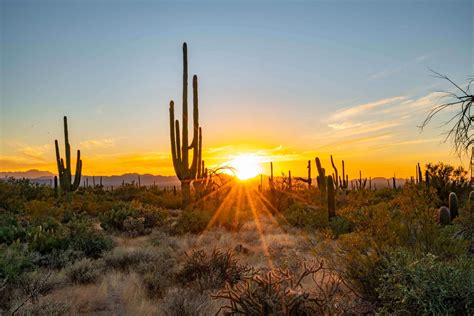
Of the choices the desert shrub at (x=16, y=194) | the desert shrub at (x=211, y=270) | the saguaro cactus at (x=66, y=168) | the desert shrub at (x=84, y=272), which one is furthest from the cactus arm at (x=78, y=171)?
the desert shrub at (x=211, y=270)

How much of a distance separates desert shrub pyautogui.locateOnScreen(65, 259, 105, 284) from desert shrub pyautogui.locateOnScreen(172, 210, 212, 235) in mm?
5863

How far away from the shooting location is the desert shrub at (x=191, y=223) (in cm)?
1438

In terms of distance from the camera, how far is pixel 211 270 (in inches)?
286

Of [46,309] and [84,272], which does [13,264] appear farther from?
[46,309]

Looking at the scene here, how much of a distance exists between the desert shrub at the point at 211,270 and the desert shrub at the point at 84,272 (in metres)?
1.83

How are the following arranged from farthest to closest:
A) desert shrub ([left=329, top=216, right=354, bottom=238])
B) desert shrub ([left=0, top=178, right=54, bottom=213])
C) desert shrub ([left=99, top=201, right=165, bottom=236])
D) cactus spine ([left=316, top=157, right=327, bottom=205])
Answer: cactus spine ([left=316, top=157, right=327, bottom=205]), desert shrub ([left=0, top=178, right=54, bottom=213]), desert shrub ([left=99, top=201, right=165, bottom=236]), desert shrub ([left=329, top=216, right=354, bottom=238])

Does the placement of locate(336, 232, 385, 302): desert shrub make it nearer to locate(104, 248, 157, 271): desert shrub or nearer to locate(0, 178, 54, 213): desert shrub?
locate(104, 248, 157, 271): desert shrub

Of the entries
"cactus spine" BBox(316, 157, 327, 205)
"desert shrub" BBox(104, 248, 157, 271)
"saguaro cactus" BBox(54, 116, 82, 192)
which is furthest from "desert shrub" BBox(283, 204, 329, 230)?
"saguaro cactus" BBox(54, 116, 82, 192)

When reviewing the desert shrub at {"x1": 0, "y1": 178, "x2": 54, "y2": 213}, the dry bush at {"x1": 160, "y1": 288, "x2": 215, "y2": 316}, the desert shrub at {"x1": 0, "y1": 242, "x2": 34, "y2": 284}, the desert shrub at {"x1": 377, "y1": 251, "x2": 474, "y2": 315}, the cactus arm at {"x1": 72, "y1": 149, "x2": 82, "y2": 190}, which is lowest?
the dry bush at {"x1": 160, "y1": 288, "x2": 215, "y2": 316}

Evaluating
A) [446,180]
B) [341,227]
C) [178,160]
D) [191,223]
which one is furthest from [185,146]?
[446,180]

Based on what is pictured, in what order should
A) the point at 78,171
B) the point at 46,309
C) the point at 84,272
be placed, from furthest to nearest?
the point at 78,171 → the point at 84,272 → the point at 46,309

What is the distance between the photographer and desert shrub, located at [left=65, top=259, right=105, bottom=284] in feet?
25.0

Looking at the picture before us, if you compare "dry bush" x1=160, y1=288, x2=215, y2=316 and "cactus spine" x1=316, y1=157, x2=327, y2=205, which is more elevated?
"cactus spine" x1=316, y1=157, x2=327, y2=205

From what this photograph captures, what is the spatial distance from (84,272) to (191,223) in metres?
6.93
